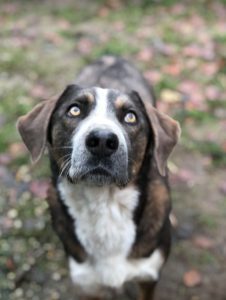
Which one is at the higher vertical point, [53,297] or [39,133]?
[39,133]

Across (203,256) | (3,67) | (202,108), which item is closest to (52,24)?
(3,67)

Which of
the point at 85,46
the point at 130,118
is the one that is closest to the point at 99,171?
the point at 130,118

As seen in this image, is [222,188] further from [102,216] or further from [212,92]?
[102,216]

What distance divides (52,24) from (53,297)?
16.6ft

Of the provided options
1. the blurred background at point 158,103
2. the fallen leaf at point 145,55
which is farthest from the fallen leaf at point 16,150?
the fallen leaf at point 145,55

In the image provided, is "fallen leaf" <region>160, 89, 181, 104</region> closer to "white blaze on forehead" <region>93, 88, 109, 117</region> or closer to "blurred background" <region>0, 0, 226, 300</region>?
"blurred background" <region>0, 0, 226, 300</region>

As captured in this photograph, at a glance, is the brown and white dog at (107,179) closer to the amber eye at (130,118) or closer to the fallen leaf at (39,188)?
the amber eye at (130,118)

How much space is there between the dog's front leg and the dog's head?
3.01 ft

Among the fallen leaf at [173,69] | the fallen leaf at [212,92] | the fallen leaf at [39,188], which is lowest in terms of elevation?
the fallen leaf at [212,92]

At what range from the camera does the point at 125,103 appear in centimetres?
355

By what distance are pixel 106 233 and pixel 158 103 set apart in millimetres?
2830

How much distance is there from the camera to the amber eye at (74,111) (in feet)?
11.6

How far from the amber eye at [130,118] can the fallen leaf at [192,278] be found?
5.35 feet

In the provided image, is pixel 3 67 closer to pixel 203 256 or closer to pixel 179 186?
pixel 179 186
